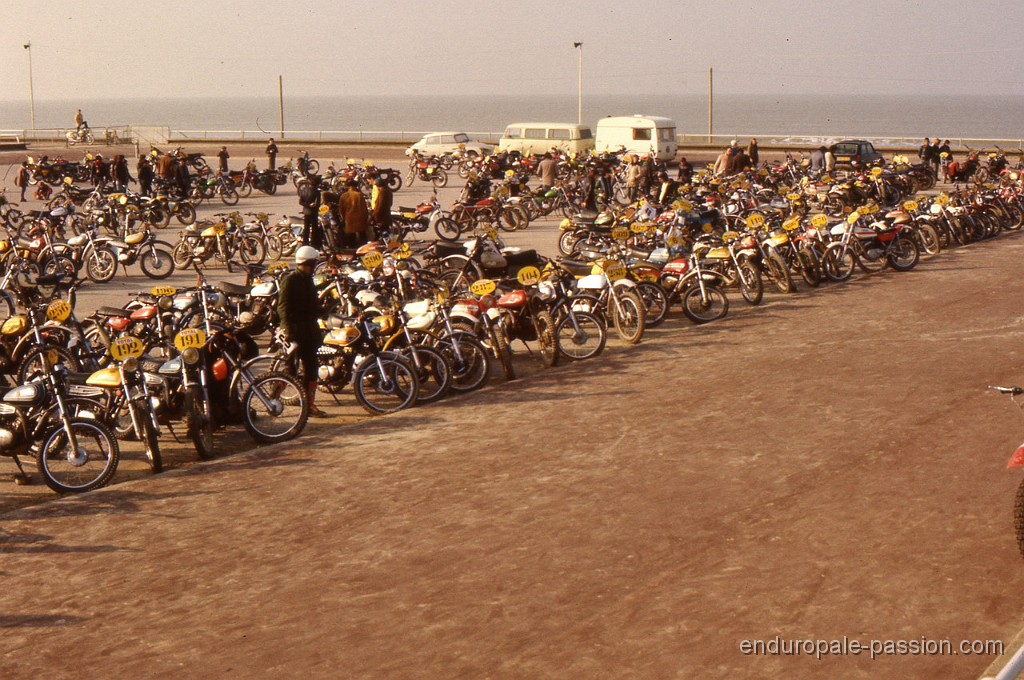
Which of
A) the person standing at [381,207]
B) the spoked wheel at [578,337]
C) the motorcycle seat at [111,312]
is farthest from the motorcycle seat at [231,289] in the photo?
the person standing at [381,207]

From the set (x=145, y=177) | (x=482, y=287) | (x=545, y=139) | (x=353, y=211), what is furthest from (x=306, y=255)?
(x=545, y=139)

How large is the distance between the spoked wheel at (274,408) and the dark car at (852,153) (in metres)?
27.9

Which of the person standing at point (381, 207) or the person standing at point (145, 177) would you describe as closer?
the person standing at point (381, 207)

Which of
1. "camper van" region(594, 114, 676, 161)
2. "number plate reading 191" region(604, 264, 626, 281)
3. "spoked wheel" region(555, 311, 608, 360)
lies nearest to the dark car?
"camper van" region(594, 114, 676, 161)

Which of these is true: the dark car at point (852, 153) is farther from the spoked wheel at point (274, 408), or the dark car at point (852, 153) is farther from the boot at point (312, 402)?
the spoked wheel at point (274, 408)

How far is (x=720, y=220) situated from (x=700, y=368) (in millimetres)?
8191

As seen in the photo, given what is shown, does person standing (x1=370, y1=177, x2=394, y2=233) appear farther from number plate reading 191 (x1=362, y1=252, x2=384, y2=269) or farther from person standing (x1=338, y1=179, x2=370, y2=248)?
number plate reading 191 (x1=362, y1=252, x2=384, y2=269)

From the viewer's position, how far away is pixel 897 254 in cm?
1816

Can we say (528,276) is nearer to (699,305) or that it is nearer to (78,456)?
(699,305)

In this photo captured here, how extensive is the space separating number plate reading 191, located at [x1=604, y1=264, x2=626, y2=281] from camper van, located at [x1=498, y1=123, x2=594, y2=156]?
1238 inches

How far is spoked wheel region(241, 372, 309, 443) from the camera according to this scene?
9.38m

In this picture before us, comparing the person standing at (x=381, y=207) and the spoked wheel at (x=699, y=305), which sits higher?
the person standing at (x=381, y=207)

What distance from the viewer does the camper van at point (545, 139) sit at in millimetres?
44562

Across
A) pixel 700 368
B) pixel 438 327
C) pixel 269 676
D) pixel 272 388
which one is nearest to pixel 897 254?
pixel 700 368
